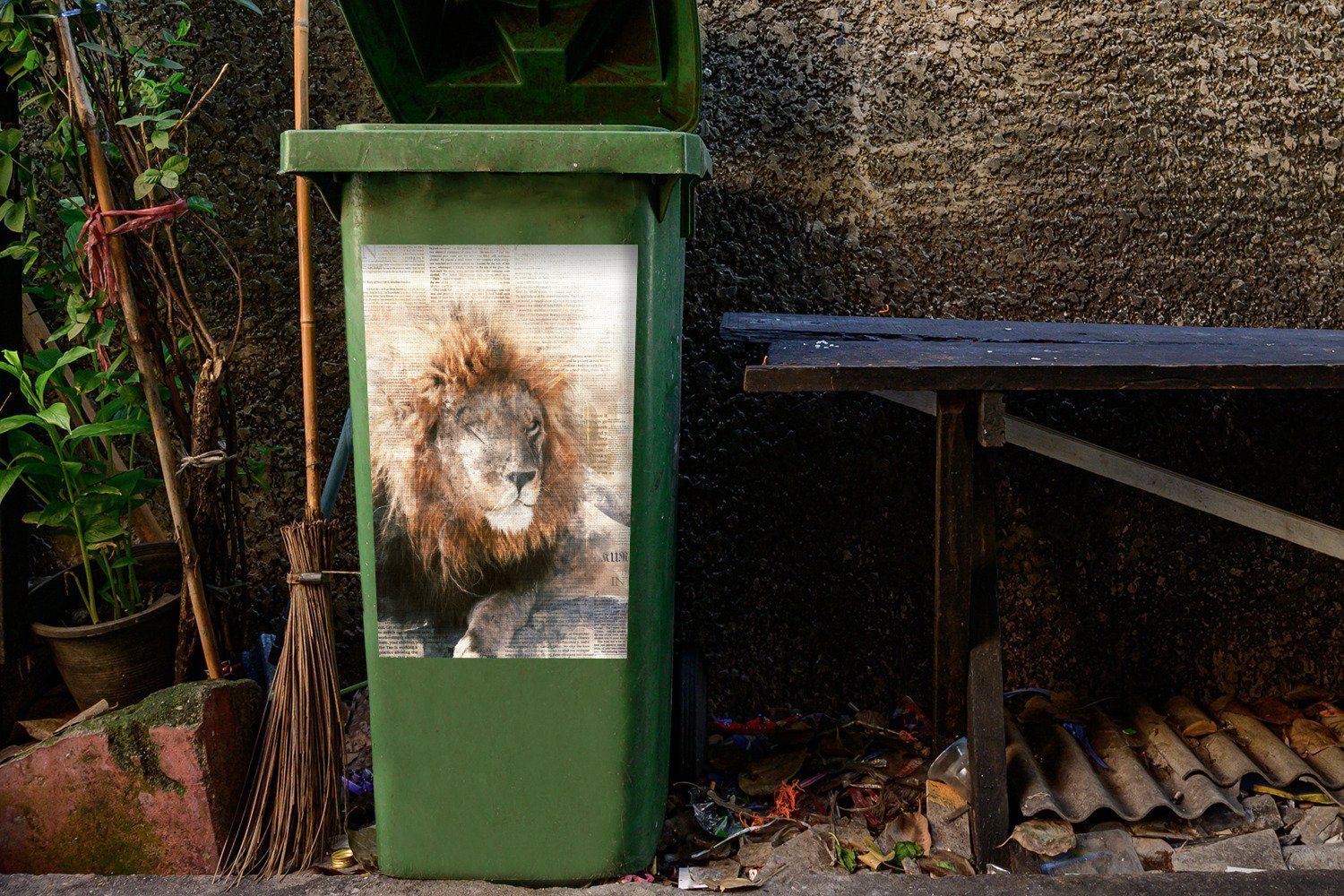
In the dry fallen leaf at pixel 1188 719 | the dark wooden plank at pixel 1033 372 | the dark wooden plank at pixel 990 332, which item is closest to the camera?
the dark wooden plank at pixel 1033 372

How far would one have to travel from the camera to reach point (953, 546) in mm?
2035

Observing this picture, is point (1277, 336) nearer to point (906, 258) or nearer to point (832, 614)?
point (906, 258)

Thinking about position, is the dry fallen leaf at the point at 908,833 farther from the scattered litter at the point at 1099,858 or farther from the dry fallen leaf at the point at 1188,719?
the dry fallen leaf at the point at 1188,719

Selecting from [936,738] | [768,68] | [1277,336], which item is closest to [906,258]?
[768,68]

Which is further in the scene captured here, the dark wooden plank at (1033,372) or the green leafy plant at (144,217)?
the green leafy plant at (144,217)

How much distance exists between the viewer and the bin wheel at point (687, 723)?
2.24 metres

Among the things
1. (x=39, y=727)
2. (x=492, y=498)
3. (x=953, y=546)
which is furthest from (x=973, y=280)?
(x=39, y=727)

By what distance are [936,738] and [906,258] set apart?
125 centimetres

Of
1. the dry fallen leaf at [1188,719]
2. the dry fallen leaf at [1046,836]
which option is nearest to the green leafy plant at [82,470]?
the dry fallen leaf at [1046,836]

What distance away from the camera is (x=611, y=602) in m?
1.78

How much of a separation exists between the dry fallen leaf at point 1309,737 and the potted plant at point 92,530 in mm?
2797

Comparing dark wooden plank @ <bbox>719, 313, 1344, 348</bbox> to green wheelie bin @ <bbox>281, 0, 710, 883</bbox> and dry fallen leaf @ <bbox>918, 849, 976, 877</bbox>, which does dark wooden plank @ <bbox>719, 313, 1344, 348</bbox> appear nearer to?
green wheelie bin @ <bbox>281, 0, 710, 883</bbox>

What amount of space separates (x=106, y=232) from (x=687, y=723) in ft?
5.59

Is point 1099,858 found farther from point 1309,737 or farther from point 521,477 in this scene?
point 521,477
